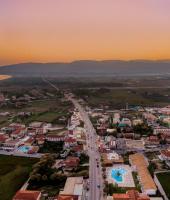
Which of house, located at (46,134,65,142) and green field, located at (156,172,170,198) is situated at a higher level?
house, located at (46,134,65,142)

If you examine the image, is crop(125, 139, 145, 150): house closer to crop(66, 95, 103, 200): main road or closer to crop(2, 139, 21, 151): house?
crop(66, 95, 103, 200): main road

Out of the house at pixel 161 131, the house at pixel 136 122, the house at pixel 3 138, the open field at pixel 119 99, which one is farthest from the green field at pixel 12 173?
the open field at pixel 119 99

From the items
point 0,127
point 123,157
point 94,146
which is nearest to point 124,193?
point 123,157

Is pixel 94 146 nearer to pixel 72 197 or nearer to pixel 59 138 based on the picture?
pixel 59 138

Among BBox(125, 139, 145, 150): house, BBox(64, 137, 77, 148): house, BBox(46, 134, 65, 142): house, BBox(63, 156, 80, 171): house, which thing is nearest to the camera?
BBox(63, 156, 80, 171): house

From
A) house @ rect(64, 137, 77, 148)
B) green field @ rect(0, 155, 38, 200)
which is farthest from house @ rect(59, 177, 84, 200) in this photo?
house @ rect(64, 137, 77, 148)

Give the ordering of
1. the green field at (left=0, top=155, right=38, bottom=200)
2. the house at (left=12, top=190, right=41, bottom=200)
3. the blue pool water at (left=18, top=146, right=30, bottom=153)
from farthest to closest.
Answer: the blue pool water at (left=18, top=146, right=30, bottom=153) < the green field at (left=0, top=155, right=38, bottom=200) < the house at (left=12, top=190, right=41, bottom=200)

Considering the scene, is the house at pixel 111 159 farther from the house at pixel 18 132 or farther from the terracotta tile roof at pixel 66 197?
the house at pixel 18 132
